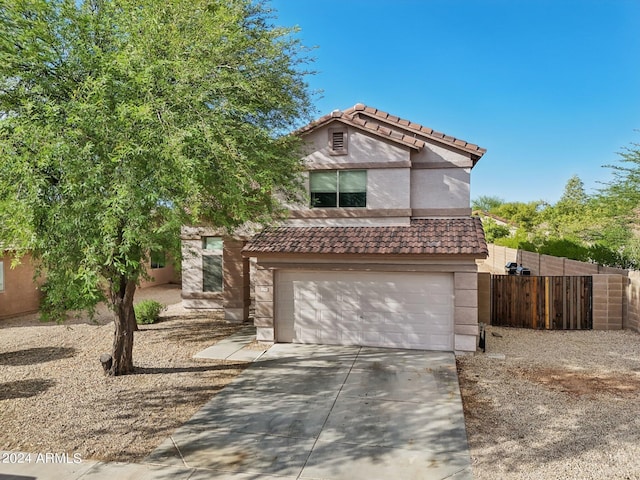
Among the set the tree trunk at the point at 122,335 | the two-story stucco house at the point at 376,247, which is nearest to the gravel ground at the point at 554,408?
the two-story stucco house at the point at 376,247

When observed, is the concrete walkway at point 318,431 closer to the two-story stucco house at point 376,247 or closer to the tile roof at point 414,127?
the two-story stucco house at point 376,247

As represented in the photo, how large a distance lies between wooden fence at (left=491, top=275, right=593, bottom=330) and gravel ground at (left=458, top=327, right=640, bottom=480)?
151 cm

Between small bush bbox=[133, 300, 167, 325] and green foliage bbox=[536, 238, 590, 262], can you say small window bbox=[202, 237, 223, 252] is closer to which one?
small bush bbox=[133, 300, 167, 325]

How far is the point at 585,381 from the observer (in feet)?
30.0

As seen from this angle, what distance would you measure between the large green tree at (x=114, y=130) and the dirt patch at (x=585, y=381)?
7872 mm

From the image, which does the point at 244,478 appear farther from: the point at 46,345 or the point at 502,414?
the point at 46,345

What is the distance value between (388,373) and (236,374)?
148 inches

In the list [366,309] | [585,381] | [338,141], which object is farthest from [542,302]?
[338,141]

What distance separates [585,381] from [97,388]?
11.0 metres

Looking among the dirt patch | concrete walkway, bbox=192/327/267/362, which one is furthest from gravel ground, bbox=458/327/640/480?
concrete walkway, bbox=192/327/267/362

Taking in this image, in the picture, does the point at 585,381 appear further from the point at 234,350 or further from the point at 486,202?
the point at 486,202

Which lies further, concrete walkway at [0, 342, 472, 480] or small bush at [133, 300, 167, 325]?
small bush at [133, 300, 167, 325]

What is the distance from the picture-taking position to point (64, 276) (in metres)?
7.76

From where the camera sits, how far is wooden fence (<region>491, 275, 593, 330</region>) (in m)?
14.0
